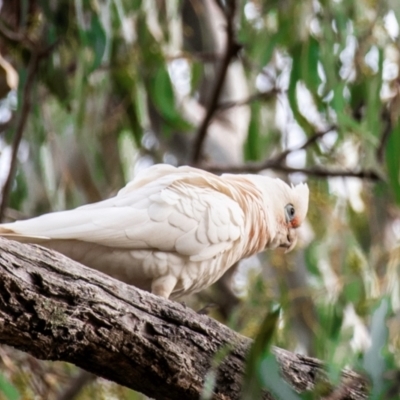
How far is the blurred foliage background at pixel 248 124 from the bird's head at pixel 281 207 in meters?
0.28

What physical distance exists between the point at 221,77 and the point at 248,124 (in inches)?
12.3

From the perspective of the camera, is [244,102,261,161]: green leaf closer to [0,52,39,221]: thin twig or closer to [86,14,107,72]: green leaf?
[86,14,107,72]: green leaf

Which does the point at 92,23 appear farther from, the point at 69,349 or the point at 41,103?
the point at 69,349

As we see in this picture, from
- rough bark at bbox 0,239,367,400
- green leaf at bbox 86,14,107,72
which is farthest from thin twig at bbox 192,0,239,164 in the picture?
rough bark at bbox 0,239,367,400

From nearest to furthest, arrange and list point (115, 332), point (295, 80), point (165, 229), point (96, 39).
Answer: point (115, 332) → point (165, 229) → point (96, 39) → point (295, 80)

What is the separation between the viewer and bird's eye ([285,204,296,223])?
2635 millimetres

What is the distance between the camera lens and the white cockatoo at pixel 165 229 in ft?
6.82

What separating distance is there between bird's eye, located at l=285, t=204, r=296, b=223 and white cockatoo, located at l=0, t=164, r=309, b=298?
0.10 m

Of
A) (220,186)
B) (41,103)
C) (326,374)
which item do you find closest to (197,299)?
(41,103)

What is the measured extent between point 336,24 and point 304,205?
35.8 inches

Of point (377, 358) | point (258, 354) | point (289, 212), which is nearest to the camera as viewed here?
point (258, 354)

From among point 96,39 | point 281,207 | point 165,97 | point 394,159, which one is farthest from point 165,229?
point 165,97

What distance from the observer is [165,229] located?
220 centimetres

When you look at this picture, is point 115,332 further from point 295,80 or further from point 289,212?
point 295,80
